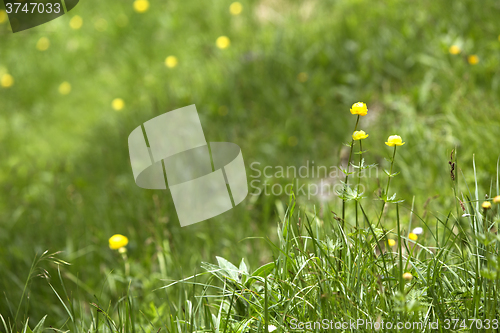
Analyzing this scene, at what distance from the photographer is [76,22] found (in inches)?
211

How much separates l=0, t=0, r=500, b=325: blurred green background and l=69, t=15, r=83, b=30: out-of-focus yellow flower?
0.90 feet

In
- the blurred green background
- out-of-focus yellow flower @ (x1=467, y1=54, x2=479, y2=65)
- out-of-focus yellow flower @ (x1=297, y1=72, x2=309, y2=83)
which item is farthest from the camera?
out-of-focus yellow flower @ (x1=297, y1=72, x2=309, y2=83)

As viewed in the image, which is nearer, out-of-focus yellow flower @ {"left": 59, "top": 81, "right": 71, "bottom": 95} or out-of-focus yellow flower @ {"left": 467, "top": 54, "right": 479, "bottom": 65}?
out-of-focus yellow flower @ {"left": 467, "top": 54, "right": 479, "bottom": 65}

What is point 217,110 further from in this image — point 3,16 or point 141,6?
point 3,16

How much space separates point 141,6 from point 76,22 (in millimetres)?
1103

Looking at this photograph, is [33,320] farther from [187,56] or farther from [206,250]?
[187,56]

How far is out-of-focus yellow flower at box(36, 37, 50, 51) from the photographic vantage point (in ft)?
17.4

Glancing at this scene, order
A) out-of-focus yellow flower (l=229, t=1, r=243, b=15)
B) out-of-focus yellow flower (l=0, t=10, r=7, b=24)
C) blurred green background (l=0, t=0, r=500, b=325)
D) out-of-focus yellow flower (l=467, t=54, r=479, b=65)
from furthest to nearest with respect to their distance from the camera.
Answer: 1. out-of-focus yellow flower (l=0, t=10, r=7, b=24)
2. out-of-focus yellow flower (l=229, t=1, r=243, b=15)
3. out-of-focus yellow flower (l=467, t=54, r=479, b=65)
4. blurred green background (l=0, t=0, r=500, b=325)

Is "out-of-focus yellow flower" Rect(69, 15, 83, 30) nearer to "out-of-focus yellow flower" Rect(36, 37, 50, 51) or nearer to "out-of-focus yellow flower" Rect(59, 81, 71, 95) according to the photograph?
"out-of-focus yellow flower" Rect(36, 37, 50, 51)

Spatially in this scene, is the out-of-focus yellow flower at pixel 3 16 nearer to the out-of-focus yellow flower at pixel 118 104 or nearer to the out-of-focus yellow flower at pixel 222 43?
the out-of-focus yellow flower at pixel 118 104

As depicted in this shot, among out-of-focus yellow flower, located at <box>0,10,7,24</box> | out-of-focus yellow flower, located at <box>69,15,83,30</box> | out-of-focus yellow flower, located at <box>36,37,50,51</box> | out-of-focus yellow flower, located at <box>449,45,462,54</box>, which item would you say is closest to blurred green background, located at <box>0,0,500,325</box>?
out-of-focus yellow flower, located at <box>449,45,462,54</box>

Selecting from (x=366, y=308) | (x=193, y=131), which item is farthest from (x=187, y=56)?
(x=366, y=308)

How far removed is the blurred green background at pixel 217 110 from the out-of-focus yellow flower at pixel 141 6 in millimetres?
71

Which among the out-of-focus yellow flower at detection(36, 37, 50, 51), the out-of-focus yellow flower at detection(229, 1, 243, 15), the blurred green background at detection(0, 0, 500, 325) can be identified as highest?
the out-of-focus yellow flower at detection(229, 1, 243, 15)
